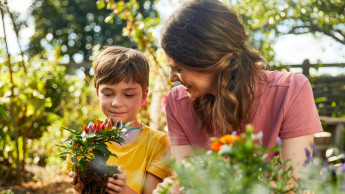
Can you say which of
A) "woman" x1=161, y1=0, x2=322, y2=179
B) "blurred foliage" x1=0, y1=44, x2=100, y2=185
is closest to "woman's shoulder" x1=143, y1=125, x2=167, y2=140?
"woman" x1=161, y1=0, x2=322, y2=179

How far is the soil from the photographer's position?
160 centimetres

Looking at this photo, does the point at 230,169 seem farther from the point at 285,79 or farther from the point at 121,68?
the point at 121,68

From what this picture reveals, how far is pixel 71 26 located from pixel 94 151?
23.8 meters

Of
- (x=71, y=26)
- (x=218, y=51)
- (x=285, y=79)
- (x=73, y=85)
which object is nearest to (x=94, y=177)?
(x=218, y=51)

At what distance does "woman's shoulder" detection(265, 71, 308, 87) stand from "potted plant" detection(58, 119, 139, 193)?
0.91m

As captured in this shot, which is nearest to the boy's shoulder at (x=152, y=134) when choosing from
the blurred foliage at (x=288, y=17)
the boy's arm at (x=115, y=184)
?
the boy's arm at (x=115, y=184)

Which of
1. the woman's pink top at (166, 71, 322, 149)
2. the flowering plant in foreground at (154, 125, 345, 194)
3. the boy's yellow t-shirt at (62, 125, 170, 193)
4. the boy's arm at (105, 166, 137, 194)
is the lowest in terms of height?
the boy's yellow t-shirt at (62, 125, 170, 193)

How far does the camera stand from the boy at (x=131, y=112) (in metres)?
2.23

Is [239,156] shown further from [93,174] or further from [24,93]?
[24,93]

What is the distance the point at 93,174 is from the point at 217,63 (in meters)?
0.75

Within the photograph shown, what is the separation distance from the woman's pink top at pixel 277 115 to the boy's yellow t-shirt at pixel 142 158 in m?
0.18

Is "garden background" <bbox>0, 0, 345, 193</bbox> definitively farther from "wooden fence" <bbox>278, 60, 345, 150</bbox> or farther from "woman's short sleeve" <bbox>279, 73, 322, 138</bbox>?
"woman's short sleeve" <bbox>279, 73, 322, 138</bbox>

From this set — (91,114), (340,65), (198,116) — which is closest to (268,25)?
(340,65)

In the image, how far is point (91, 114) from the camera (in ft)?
20.2
